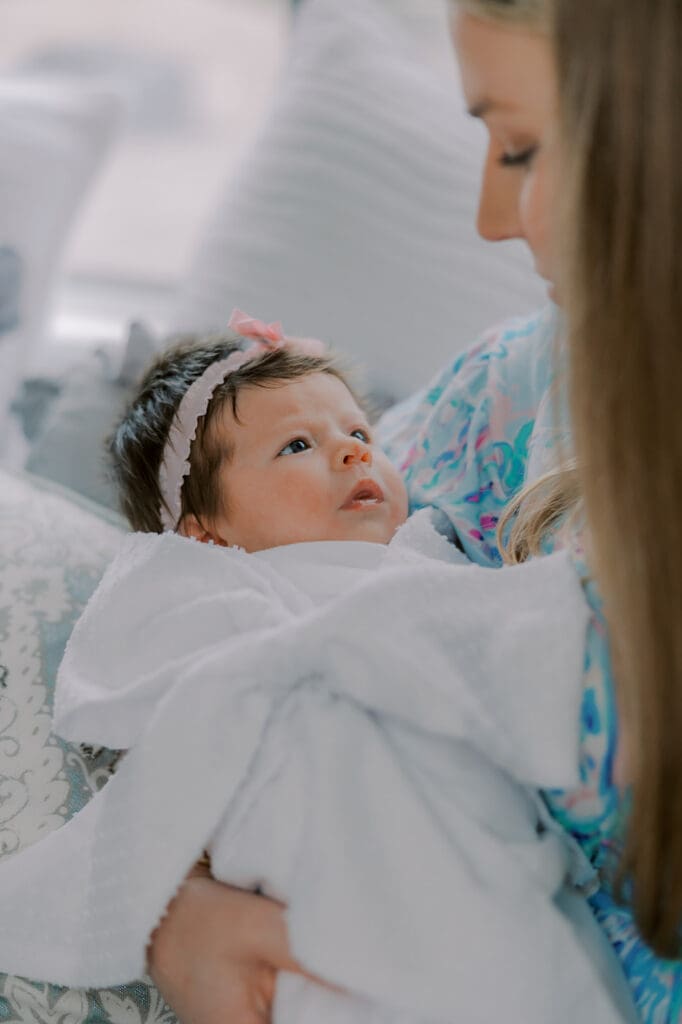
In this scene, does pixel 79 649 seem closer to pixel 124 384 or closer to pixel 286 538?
pixel 286 538

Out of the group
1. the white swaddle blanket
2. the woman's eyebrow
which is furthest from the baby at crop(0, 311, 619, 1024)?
the woman's eyebrow

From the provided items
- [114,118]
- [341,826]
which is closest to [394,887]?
[341,826]

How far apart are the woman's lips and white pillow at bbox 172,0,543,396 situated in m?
0.49

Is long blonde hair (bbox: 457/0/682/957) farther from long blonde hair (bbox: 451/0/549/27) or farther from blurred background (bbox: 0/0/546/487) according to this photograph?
blurred background (bbox: 0/0/546/487)

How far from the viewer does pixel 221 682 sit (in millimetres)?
802

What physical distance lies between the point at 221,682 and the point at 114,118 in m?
1.27

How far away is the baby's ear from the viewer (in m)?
1.05

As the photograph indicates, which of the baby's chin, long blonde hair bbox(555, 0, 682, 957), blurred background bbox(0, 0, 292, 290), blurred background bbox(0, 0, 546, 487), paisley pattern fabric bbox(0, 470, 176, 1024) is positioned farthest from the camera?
blurred background bbox(0, 0, 292, 290)

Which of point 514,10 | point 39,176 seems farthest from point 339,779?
point 39,176

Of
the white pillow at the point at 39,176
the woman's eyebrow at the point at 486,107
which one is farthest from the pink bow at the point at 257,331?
the white pillow at the point at 39,176

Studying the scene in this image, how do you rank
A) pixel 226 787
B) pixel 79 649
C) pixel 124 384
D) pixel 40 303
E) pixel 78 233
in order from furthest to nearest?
pixel 78 233 < pixel 40 303 < pixel 124 384 < pixel 79 649 < pixel 226 787

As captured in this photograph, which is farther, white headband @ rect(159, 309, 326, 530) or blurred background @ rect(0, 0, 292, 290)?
blurred background @ rect(0, 0, 292, 290)

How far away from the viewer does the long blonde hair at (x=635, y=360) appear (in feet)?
2.08

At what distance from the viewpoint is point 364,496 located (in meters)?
1.05
